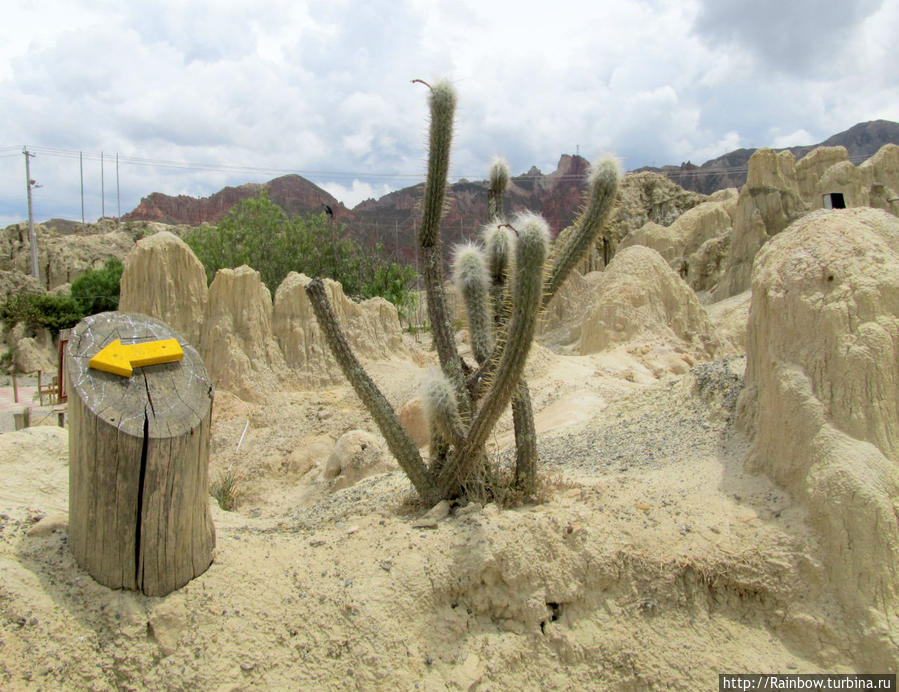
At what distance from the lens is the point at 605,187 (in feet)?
12.7

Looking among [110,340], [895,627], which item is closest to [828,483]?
[895,627]

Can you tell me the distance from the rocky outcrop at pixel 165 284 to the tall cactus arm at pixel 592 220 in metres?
9.34

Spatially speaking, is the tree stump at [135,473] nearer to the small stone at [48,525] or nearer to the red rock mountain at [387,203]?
the small stone at [48,525]

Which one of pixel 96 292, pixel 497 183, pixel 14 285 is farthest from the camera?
pixel 14 285

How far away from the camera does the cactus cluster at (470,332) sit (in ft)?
11.7

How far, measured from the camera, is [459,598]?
9.75 ft

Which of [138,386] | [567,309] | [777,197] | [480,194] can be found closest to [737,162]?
[480,194]

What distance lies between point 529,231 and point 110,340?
79.8 inches

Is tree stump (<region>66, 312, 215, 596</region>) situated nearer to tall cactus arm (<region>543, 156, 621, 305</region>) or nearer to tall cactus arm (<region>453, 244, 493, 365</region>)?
tall cactus arm (<region>453, 244, 493, 365</region>)

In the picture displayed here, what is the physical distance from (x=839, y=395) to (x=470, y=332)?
7.48ft

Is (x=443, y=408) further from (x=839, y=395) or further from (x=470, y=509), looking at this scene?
(x=839, y=395)

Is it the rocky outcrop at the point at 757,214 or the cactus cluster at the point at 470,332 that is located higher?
the rocky outcrop at the point at 757,214

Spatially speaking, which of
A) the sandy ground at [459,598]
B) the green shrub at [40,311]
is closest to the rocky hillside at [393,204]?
the green shrub at [40,311]

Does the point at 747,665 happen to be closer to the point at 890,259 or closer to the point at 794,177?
the point at 890,259
